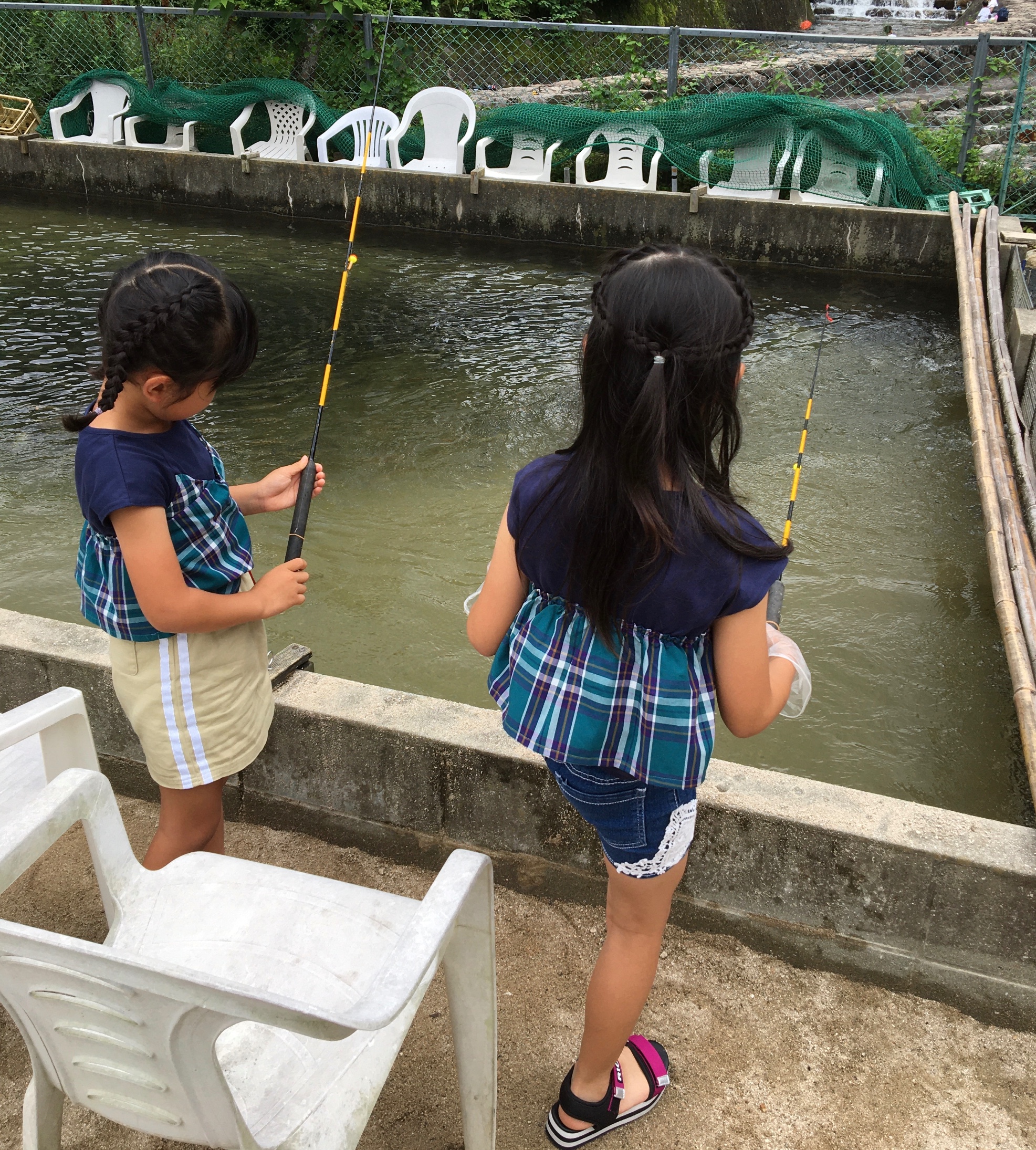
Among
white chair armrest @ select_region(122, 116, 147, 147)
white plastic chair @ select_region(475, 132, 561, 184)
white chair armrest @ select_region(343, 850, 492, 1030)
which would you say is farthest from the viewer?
white chair armrest @ select_region(122, 116, 147, 147)

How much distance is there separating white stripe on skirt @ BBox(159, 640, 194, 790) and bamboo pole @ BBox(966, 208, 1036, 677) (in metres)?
2.07

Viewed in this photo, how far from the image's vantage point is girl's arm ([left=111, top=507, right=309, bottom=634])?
65.9 inches

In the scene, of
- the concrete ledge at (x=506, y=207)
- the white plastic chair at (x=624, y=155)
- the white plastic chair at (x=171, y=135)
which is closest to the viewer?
the concrete ledge at (x=506, y=207)

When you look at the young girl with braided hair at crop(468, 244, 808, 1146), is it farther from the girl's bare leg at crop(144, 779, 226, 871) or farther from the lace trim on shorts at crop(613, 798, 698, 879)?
the girl's bare leg at crop(144, 779, 226, 871)

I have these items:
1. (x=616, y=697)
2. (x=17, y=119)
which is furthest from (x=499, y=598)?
(x=17, y=119)

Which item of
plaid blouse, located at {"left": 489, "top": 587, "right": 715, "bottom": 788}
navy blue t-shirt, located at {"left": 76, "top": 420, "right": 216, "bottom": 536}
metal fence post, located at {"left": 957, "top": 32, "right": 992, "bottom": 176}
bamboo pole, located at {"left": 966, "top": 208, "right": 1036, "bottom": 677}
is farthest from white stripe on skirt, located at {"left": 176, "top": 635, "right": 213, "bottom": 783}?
metal fence post, located at {"left": 957, "top": 32, "right": 992, "bottom": 176}

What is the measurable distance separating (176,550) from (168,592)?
4.9 inches

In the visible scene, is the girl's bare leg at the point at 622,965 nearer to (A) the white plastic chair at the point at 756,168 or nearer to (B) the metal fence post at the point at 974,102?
(A) the white plastic chair at the point at 756,168

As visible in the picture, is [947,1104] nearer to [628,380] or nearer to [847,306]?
[628,380]

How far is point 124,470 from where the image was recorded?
5.44ft

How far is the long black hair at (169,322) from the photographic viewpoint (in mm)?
1643

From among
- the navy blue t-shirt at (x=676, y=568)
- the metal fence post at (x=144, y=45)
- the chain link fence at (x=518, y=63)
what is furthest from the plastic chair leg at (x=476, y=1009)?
the metal fence post at (x=144, y=45)

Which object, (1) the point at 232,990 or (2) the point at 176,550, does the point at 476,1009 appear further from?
(2) the point at 176,550

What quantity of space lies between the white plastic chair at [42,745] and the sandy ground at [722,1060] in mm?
464
